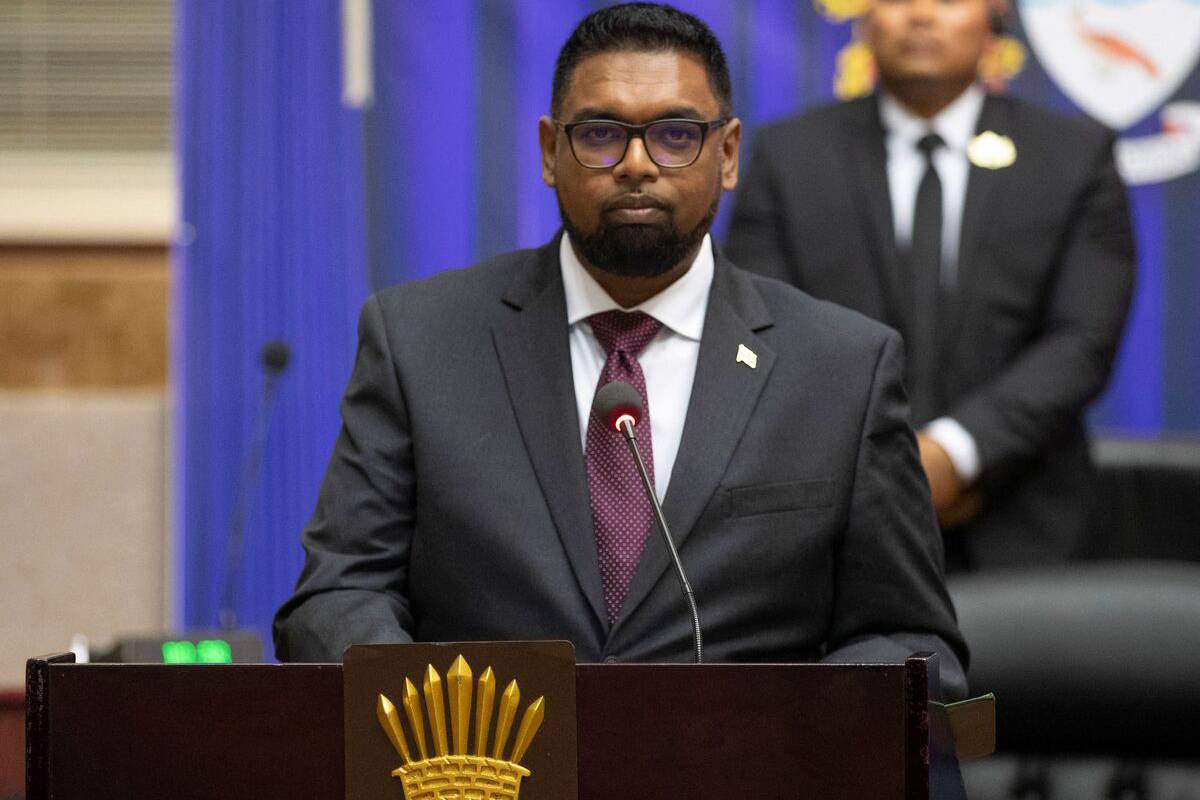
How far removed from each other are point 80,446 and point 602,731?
10.9 ft

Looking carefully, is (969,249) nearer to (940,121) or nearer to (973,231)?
(973,231)

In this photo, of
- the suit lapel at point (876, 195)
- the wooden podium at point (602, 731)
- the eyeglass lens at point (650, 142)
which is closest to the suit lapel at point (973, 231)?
the suit lapel at point (876, 195)

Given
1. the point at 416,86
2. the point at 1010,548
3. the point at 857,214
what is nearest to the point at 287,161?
the point at 416,86

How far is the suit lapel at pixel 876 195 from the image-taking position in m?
3.39

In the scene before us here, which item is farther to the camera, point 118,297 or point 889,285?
point 118,297

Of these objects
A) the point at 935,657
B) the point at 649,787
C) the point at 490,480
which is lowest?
the point at 649,787

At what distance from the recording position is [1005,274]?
341cm

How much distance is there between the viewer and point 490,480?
2.13 meters

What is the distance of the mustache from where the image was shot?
2.12 meters

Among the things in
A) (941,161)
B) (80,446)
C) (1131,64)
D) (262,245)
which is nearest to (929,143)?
(941,161)

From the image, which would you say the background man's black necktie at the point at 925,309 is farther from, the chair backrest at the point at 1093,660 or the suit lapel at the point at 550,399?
the suit lapel at the point at 550,399

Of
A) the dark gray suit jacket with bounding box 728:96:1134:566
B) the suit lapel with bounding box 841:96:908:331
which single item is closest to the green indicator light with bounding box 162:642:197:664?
the dark gray suit jacket with bounding box 728:96:1134:566

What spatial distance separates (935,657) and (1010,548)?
5.94ft

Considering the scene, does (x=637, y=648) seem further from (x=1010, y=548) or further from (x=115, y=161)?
(x=115, y=161)
